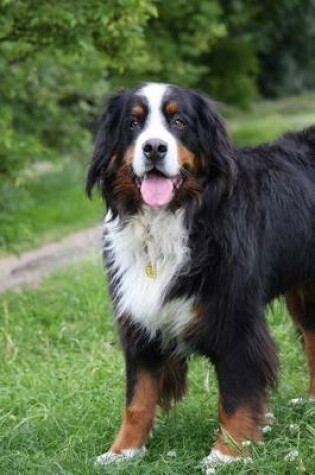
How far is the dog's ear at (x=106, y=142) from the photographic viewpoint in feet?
14.4

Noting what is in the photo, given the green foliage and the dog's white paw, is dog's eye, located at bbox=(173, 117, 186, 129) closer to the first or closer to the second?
the dog's white paw

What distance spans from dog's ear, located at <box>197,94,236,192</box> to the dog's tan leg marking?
101 cm

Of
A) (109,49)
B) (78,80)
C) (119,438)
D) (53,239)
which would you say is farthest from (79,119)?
(119,438)

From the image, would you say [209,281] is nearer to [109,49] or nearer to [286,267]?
[286,267]

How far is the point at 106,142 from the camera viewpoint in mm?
4402

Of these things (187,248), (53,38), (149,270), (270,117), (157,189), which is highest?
(53,38)

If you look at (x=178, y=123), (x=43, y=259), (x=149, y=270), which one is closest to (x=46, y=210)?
(x=43, y=259)

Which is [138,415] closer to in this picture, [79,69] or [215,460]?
[215,460]

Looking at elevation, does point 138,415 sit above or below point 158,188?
below

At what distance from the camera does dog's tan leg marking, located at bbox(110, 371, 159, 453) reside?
14.8ft

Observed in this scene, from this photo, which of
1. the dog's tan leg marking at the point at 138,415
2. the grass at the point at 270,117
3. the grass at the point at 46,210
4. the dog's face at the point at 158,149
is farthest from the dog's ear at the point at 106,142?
the grass at the point at 270,117

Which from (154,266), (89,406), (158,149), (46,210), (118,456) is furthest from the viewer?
(46,210)

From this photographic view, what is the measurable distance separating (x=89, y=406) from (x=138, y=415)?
664 millimetres

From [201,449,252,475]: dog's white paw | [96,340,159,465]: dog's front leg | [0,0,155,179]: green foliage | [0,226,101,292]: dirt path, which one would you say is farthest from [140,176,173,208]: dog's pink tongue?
[0,226,101,292]: dirt path
